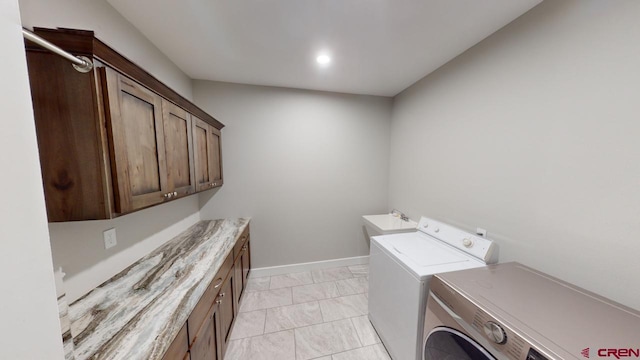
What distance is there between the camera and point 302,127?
8.48ft

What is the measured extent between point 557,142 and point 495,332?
1.14m

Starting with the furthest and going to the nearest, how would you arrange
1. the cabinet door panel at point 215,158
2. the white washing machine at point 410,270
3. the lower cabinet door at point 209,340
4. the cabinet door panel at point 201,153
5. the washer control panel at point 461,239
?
the cabinet door panel at point 215,158 → the cabinet door panel at point 201,153 → the washer control panel at point 461,239 → the white washing machine at point 410,270 → the lower cabinet door at point 209,340

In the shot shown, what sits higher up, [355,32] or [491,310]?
[355,32]

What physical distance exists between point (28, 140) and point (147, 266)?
1.29 metres

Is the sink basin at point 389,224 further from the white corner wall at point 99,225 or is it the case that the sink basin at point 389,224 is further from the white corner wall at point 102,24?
the white corner wall at point 102,24

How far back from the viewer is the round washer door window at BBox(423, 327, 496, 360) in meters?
0.92

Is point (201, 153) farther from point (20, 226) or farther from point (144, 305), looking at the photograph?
point (20, 226)

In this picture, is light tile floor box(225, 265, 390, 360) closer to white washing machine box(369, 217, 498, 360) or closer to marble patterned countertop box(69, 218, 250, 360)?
white washing machine box(369, 217, 498, 360)

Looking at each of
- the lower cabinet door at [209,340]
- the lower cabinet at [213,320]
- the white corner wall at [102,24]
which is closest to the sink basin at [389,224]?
the lower cabinet at [213,320]

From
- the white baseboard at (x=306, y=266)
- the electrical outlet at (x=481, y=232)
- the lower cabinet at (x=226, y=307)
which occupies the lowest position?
the white baseboard at (x=306, y=266)

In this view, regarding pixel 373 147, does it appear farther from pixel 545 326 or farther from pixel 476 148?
pixel 545 326

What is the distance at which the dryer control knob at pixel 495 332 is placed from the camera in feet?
2.67

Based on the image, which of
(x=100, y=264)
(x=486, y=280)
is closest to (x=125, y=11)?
(x=100, y=264)

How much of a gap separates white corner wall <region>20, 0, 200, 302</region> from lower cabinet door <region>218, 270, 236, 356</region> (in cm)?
65
